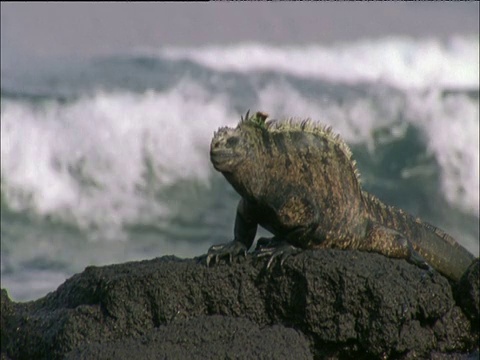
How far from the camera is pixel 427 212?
15195 mm

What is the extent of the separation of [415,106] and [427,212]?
239cm

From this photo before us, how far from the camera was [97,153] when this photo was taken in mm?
15117

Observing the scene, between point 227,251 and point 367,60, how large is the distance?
1492 centimetres

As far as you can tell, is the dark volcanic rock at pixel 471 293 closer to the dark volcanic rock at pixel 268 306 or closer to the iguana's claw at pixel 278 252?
the dark volcanic rock at pixel 268 306

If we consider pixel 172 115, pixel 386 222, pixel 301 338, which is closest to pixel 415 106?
pixel 172 115

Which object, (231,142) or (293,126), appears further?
(293,126)

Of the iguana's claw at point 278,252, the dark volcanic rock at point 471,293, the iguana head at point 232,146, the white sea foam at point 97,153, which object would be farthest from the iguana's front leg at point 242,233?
the white sea foam at point 97,153

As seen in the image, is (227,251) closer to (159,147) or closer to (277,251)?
(277,251)

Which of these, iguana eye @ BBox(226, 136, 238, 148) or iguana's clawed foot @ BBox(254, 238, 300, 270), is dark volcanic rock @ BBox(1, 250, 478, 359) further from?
iguana eye @ BBox(226, 136, 238, 148)

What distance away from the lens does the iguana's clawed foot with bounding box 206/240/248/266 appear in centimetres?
549

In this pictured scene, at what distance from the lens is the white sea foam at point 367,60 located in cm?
1892

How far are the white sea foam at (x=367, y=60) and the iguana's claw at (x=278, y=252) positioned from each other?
515 inches

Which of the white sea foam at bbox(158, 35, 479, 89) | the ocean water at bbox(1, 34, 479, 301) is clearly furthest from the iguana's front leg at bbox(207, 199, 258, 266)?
the white sea foam at bbox(158, 35, 479, 89)

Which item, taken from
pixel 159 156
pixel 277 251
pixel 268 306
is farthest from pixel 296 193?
pixel 159 156
